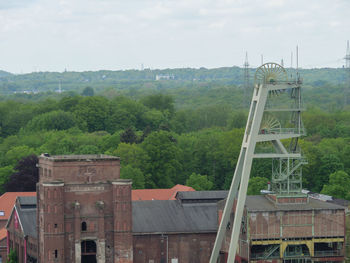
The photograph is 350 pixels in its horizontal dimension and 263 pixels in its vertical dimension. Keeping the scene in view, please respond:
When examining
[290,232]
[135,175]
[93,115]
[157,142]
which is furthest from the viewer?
[93,115]

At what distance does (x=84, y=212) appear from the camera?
69250 mm

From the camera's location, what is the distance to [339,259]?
67.4 meters

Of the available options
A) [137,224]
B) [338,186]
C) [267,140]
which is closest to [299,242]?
[267,140]

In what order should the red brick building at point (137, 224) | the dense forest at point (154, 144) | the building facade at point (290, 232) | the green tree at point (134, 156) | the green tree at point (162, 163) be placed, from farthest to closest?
the green tree at point (134, 156), the green tree at point (162, 163), the dense forest at point (154, 144), the red brick building at point (137, 224), the building facade at point (290, 232)

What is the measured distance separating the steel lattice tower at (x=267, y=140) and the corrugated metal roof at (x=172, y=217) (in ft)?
24.2

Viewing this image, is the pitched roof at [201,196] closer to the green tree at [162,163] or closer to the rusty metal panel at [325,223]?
the rusty metal panel at [325,223]

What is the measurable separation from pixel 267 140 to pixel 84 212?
599 inches

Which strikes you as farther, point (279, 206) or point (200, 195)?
point (200, 195)

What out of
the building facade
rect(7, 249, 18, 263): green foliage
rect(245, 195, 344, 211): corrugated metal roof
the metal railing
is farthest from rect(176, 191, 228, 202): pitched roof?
rect(7, 249, 18, 263): green foliage

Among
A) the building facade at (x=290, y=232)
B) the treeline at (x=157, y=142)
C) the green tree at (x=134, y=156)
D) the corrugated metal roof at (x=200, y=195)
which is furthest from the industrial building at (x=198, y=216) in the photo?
the green tree at (x=134, y=156)

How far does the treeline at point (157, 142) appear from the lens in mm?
107000

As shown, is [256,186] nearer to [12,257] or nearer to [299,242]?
[299,242]

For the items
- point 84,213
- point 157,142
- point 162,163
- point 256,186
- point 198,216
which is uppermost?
point 157,142

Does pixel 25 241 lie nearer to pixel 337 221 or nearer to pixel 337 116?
pixel 337 221
